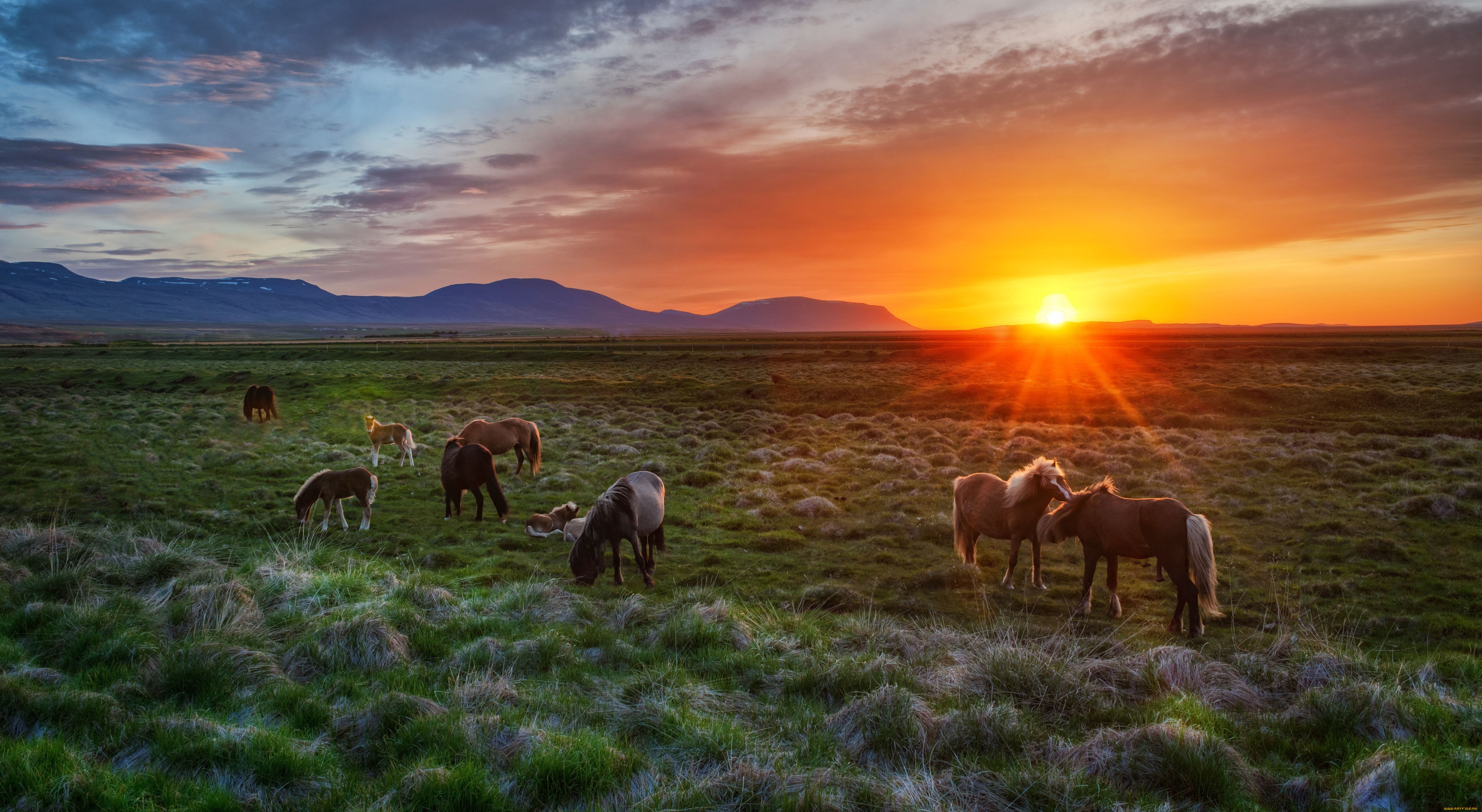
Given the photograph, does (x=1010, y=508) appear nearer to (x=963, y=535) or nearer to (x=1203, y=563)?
(x=963, y=535)

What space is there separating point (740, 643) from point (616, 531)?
3.68 m

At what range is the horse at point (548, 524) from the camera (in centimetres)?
1298

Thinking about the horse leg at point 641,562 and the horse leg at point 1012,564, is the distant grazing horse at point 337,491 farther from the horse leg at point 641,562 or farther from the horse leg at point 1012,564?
the horse leg at point 1012,564

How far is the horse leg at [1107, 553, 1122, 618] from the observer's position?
902 centimetres

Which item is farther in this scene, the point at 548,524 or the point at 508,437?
the point at 508,437

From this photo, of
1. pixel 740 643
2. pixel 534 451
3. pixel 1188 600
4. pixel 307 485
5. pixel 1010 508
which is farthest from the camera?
pixel 534 451

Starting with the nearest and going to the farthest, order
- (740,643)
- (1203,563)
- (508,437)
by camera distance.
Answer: (740,643), (1203,563), (508,437)

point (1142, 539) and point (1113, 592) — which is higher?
point (1142, 539)

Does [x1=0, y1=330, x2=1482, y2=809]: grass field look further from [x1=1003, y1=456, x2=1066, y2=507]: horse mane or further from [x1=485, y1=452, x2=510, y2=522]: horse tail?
[x1=1003, y1=456, x2=1066, y2=507]: horse mane

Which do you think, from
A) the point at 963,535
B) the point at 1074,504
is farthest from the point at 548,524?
the point at 1074,504

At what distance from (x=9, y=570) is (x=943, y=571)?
40.5 feet

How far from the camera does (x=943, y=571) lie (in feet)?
34.6

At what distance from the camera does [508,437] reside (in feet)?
58.0

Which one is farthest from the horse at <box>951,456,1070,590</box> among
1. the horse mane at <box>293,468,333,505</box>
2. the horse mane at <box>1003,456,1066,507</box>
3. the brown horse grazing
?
the horse mane at <box>293,468,333,505</box>
